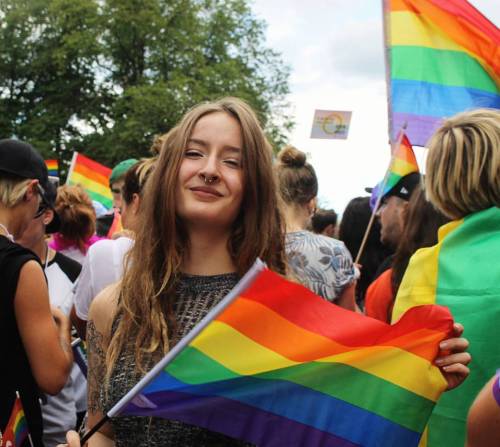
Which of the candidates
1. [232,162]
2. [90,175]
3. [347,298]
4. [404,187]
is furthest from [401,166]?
[90,175]

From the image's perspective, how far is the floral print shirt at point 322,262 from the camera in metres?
3.58

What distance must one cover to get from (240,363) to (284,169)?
7.86 ft

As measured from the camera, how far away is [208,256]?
223 centimetres

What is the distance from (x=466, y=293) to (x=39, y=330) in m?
1.45

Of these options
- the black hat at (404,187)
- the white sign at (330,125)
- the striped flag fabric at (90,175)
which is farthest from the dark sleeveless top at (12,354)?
the striped flag fabric at (90,175)

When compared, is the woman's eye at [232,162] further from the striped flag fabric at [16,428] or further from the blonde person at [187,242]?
the striped flag fabric at [16,428]

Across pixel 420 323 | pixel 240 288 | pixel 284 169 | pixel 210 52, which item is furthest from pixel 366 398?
pixel 210 52

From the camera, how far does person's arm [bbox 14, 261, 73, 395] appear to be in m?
2.52

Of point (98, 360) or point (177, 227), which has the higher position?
point (177, 227)

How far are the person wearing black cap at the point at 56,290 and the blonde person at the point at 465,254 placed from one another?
1617mm

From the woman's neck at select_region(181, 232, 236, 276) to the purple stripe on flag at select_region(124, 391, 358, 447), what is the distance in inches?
21.2

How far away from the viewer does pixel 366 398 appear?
1.86 metres

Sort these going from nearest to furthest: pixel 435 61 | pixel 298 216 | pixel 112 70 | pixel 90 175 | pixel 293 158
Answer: pixel 298 216
pixel 293 158
pixel 435 61
pixel 90 175
pixel 112 70

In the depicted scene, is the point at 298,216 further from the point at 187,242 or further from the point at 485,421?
the point at 485,421
